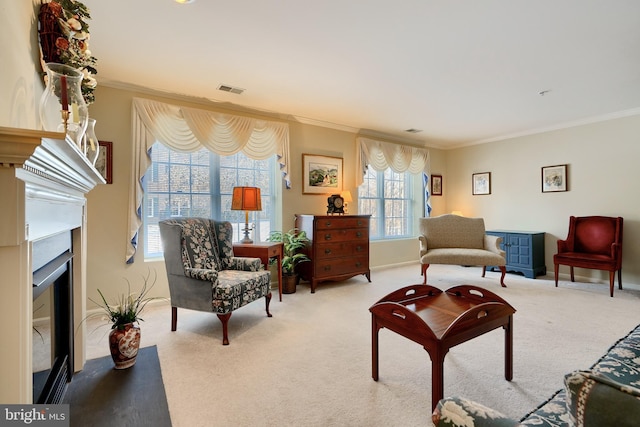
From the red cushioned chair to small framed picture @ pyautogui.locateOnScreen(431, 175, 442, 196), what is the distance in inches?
90.0

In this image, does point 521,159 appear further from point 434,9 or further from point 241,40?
point 241,40

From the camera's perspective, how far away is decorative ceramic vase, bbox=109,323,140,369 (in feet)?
6.18

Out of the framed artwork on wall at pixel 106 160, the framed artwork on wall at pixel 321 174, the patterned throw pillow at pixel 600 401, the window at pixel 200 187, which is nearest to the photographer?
the patterned throw pillow at pixel 600 401

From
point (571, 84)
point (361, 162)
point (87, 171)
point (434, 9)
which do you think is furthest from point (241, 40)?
point (571, 84)

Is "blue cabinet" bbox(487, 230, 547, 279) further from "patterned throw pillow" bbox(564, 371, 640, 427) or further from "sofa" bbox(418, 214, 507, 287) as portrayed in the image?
"patterned throw pillow" bbox(564, 371, 640, 427)

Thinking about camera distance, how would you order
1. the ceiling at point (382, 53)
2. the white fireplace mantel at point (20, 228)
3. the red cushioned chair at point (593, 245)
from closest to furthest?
the white fireplace mantel at point (20, 228) → the ceiling at point (382, 53) → the red cushioned chair at point (593, 245)

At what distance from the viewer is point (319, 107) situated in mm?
3951

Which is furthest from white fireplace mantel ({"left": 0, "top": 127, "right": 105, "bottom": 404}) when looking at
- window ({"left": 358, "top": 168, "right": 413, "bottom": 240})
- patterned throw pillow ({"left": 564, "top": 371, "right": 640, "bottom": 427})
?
window ({"left": 358, "top": 168, "right": 413, "bottom": 240})

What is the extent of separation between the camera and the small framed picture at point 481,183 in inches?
222

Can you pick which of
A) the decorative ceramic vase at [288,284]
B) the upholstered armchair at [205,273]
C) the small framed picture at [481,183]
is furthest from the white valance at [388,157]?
the upholstered armchair at [205,273]

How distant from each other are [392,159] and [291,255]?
→ 8.81ft

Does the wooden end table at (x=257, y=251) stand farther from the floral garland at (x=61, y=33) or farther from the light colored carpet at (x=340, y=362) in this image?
the floral garland at (x=61, y=33)

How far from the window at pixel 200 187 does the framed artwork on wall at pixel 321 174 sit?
0.50m

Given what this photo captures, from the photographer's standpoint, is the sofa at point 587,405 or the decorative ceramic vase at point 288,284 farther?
the decorative ceramic vase at point 288,284
